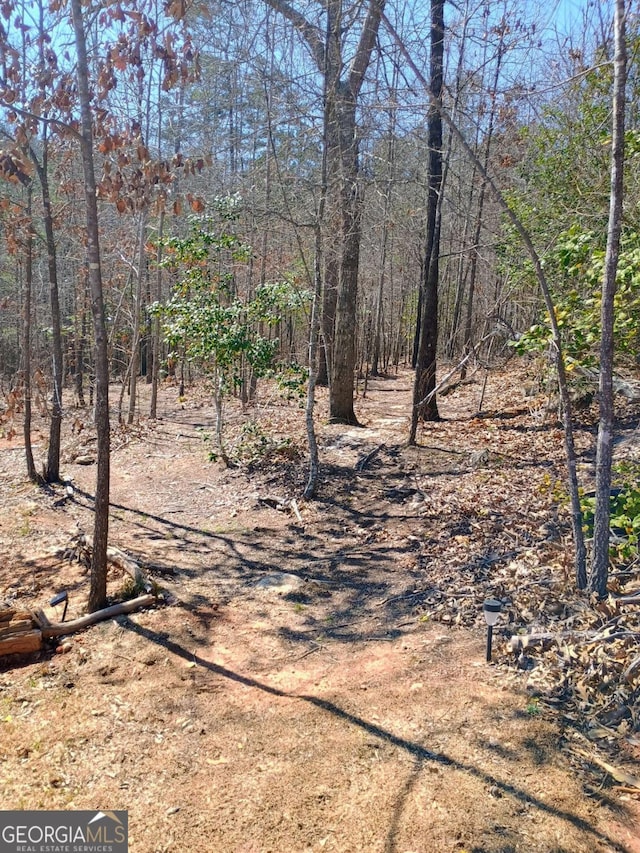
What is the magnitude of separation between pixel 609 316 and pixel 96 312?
361 cm

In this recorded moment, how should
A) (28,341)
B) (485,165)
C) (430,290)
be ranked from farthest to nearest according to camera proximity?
(485,165) < (430,290) < (28,341)

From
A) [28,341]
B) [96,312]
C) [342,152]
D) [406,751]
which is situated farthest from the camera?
[28,341]

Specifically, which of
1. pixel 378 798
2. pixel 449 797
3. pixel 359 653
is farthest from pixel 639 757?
pixel 359 653

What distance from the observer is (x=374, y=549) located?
607 centimetres

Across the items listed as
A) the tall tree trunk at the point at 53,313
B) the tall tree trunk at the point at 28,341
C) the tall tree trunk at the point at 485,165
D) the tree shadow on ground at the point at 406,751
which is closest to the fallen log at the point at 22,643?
the tree shadow on ground at the point at 406,751

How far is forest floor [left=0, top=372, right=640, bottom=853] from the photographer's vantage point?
272 centimetres

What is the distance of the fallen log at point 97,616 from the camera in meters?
4.41

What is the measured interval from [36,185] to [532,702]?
33.9ft

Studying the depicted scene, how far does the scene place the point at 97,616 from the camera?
465cm

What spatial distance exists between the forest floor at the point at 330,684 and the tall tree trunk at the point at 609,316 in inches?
15.3

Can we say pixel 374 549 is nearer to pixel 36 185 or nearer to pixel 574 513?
pixel 574 513

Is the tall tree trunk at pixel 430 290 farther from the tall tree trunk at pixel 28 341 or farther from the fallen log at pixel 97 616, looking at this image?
the tall tree trunk at pixel 28 341

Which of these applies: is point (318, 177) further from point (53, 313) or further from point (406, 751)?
point (406, 751)

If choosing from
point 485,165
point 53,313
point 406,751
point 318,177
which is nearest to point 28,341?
point 53,313
